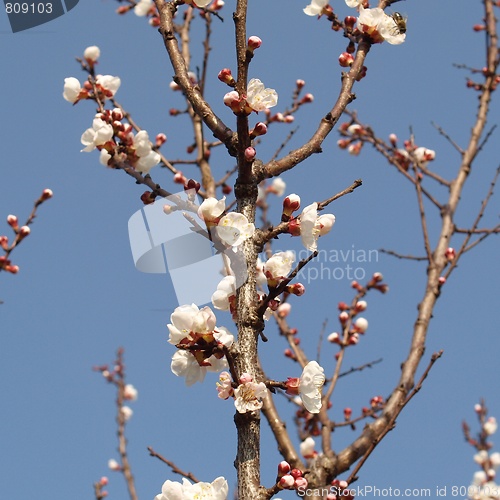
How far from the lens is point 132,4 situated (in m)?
5.83

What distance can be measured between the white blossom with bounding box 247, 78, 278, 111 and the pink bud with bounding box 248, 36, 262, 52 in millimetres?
140

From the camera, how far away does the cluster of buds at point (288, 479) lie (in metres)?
1.65

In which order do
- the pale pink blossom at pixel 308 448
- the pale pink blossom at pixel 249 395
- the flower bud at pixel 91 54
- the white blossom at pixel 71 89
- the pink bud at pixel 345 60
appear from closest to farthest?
1. the pale pink blossom at pixel 249 395
2. the pink bud at pixel 345 60
3. the white blossom at pixel 71 89
4. the flower bud at pixel 91 54
5. the pale pink blossom at pixel 308 448

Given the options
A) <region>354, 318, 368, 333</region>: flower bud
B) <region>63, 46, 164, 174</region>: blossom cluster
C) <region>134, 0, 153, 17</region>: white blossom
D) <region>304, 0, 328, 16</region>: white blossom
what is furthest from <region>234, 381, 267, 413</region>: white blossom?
<region>134, 0, 153, 17</region>: white blossom

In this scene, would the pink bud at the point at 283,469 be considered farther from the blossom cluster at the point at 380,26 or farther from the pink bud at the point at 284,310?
the pink bud at the point at 284,310

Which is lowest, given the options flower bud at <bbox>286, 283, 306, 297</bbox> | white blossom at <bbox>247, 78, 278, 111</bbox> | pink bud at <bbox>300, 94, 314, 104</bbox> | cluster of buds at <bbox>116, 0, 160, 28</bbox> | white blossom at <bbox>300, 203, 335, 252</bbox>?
flower bud at <bbox>286, 283, 306, 297</bbox>

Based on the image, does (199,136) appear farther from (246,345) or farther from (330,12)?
(246,345)

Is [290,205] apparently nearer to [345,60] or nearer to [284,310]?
[345,60]

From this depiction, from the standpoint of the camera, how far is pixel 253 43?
2014 millimetres

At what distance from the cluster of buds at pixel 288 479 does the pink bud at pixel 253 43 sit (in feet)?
4.22

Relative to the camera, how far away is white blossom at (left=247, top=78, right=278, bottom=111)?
75.7 inches

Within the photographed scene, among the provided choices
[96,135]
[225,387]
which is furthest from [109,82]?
[225,387]

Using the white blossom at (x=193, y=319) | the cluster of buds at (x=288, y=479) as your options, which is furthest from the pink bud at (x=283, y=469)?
the white blossom at (x=193, y=319)

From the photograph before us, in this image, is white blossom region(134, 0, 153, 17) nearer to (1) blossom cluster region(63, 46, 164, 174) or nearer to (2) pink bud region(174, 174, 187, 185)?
(2) pink bud region(174, 174, 187, 185)
